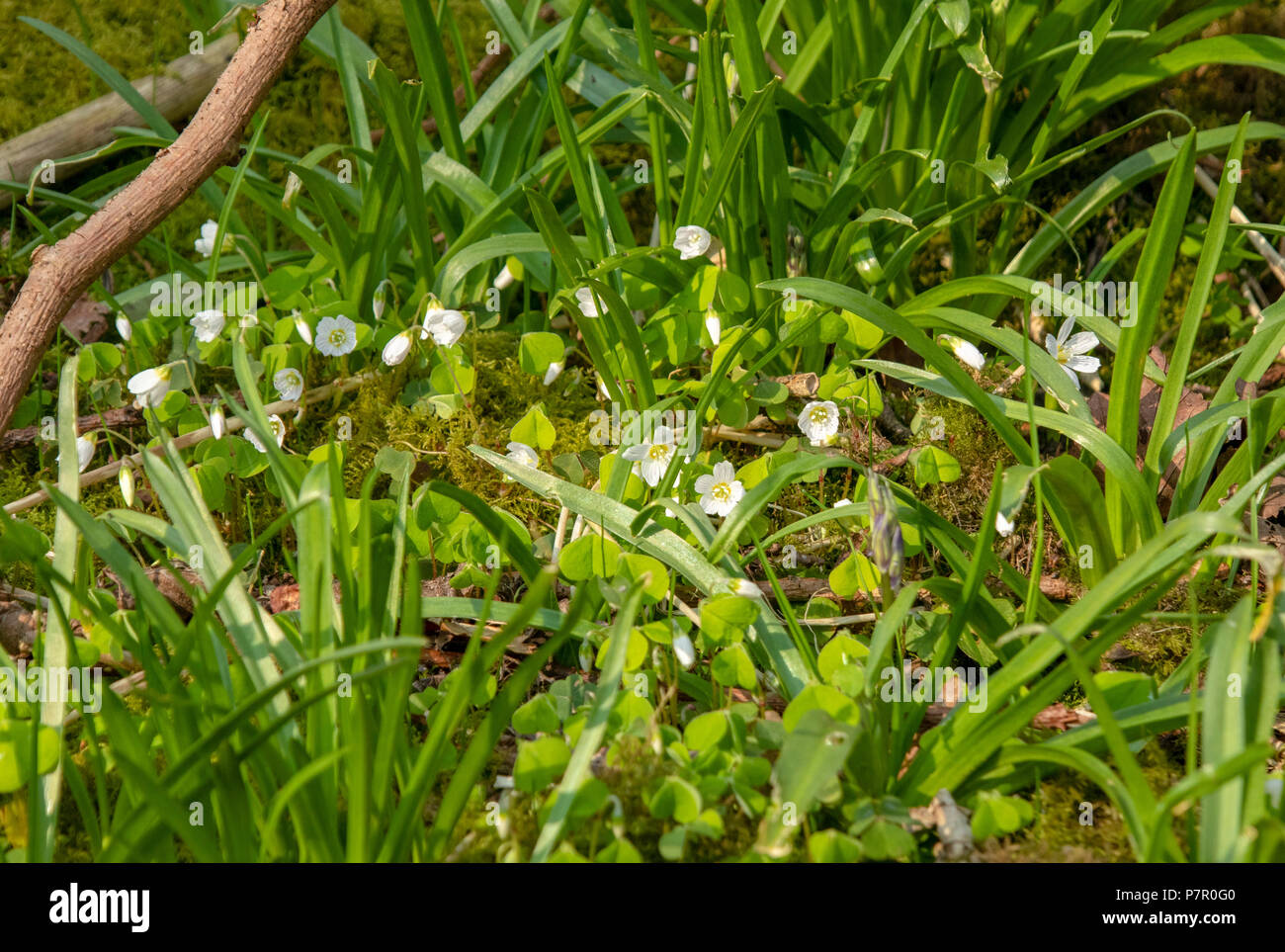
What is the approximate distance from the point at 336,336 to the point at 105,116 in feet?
4.25

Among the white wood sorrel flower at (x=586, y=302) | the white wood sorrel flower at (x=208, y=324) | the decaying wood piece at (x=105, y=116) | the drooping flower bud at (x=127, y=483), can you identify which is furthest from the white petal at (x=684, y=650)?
the decaying wood piece at (x=105, y=116)

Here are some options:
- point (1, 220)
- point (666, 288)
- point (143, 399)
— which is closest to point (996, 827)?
point (666, 288)

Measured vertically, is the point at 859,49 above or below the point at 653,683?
above

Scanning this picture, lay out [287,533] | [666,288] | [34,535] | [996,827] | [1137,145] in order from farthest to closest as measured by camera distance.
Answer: [1137,145], [666,288], [287,533], [34,535], [996,827]

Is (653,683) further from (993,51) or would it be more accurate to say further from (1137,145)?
(1137,145)

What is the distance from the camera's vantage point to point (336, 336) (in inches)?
88.8

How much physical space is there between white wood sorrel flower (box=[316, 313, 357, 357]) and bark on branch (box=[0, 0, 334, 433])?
0.37 meters

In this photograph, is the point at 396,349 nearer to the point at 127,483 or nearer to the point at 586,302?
the point at 586,302

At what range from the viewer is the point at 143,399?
2033 millimetres

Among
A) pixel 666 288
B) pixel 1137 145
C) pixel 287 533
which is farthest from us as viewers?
pixel 1137 145

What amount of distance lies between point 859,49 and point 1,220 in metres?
2.31

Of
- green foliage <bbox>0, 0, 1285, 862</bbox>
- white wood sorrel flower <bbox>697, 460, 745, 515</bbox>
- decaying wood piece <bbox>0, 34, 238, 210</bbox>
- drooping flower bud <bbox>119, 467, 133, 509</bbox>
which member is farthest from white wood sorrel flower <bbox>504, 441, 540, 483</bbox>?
decaying wood piece <bbox>0, 34, 238, 210</bbox>

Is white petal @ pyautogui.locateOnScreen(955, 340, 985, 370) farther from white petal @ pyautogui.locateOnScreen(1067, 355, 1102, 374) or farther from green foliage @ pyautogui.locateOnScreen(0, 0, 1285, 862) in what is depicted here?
white petal @ pyautogui.locateOnScreen(1067, 355, 1102, 374)

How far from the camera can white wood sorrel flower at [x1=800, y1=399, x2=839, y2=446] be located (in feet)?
6.49
